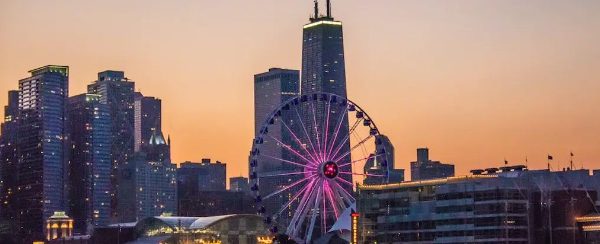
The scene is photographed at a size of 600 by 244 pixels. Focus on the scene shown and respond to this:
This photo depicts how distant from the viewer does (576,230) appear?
A: 197 m

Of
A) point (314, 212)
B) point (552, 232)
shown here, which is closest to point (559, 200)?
point (552, 232)

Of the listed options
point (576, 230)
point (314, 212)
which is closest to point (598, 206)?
point (576, 230)

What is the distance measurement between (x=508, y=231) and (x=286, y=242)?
3874 centimetres

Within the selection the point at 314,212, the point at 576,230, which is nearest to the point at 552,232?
the point at 576,230

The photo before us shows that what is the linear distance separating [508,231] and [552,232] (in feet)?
22.8

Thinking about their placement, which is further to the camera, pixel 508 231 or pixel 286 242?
pixel 508 231

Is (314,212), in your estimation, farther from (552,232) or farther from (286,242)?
(552,232)

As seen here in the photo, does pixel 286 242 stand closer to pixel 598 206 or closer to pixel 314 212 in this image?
pixel 314 212

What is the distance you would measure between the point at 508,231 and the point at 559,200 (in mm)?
9452

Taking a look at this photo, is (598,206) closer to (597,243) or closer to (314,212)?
(597,243)

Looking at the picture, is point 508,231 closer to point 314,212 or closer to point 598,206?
point 598,206

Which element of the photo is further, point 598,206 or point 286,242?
point 598,206

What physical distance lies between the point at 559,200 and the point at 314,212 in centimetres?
3902

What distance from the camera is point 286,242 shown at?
18400cm
